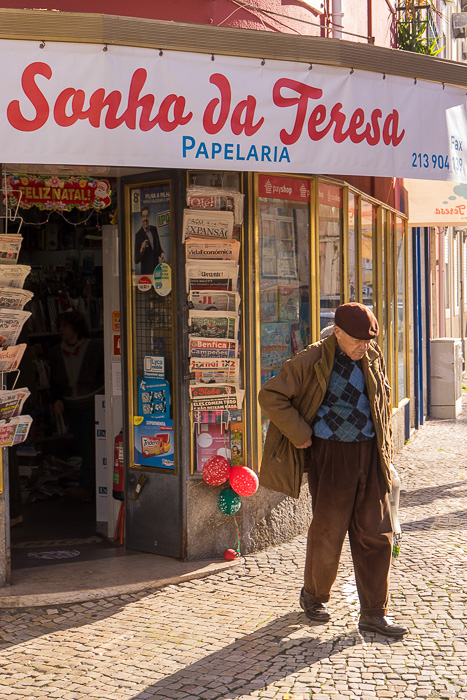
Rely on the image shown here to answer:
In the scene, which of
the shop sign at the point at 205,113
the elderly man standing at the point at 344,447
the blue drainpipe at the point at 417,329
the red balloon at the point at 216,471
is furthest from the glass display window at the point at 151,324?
the blue drainpipe at the point at 417,329

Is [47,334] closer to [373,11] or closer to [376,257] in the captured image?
[376,257]

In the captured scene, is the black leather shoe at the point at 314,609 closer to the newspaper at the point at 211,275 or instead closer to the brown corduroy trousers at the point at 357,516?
the brown corduroy trousers at the point at 357,516

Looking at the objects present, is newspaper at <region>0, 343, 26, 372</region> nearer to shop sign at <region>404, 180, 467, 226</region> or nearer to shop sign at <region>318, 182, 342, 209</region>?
shop sign at <region>318, 182, 342, 209</region>

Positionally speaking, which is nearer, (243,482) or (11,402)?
(11,402)

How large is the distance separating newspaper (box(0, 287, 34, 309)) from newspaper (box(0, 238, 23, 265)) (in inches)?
7.5

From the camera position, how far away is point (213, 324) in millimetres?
6695

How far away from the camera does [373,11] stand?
1095 cm

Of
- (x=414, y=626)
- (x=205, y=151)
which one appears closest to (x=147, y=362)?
(x=205, y=151)

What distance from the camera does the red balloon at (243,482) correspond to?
660 cm

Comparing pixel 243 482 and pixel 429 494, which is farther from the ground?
pixel 243 482

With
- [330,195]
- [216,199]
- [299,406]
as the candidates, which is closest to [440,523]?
[330,195]

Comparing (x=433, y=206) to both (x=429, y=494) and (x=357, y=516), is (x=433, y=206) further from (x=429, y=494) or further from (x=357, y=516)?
(x=357, y=516)

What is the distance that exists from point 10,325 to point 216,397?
1.53 meters

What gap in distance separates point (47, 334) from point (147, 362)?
327 cm
